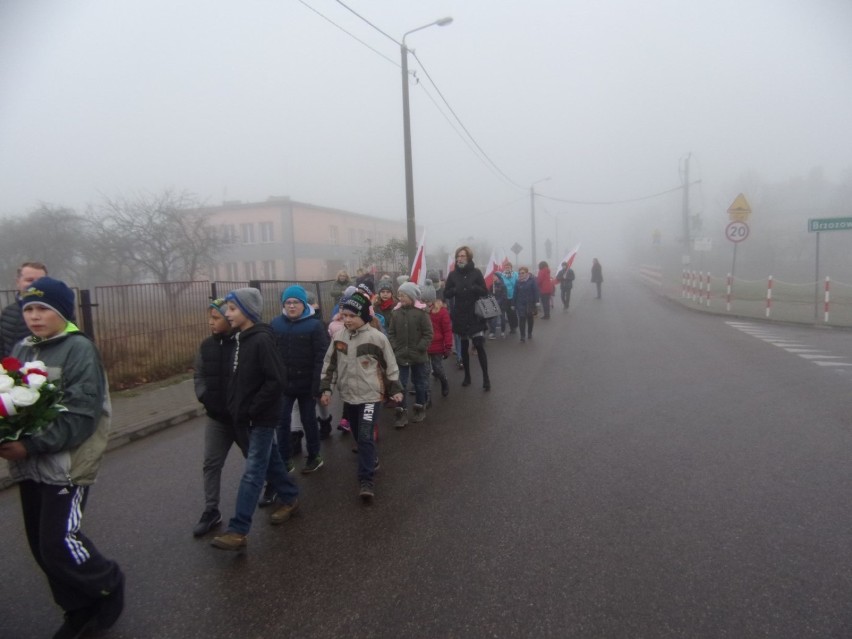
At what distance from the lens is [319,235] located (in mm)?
41656

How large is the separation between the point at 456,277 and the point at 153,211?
1689 cm

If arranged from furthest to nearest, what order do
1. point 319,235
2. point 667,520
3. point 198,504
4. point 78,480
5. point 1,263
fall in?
1. point 319,235
2. point 1,263
3. point 198,504
4. point 667,520
5. point 78,480

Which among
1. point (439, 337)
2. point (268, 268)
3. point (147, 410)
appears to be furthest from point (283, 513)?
point (268, 268)

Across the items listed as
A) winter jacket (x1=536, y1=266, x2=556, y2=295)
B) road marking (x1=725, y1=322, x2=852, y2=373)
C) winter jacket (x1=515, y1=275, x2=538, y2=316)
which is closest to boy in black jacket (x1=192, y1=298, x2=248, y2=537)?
road marking (x1=725, y1=322, x2=852, y2=373)

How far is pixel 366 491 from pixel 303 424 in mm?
1121

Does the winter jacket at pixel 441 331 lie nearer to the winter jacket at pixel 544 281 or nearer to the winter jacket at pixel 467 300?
the winter jacket at pixel 467 300

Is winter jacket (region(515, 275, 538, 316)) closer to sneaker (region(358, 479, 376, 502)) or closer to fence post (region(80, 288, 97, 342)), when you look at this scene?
fence post (region(80, 288, 97, 342))

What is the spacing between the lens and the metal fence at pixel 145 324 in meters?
8.62

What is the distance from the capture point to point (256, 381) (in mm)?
3711

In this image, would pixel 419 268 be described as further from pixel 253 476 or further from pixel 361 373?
pixel 253 476

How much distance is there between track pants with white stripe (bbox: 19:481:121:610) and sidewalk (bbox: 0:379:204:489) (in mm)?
2950

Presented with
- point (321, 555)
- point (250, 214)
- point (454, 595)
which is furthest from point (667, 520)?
point (250, 214)

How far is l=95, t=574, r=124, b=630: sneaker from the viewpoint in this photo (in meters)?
2.86

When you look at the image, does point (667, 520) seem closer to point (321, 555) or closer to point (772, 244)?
point (321, 555)
